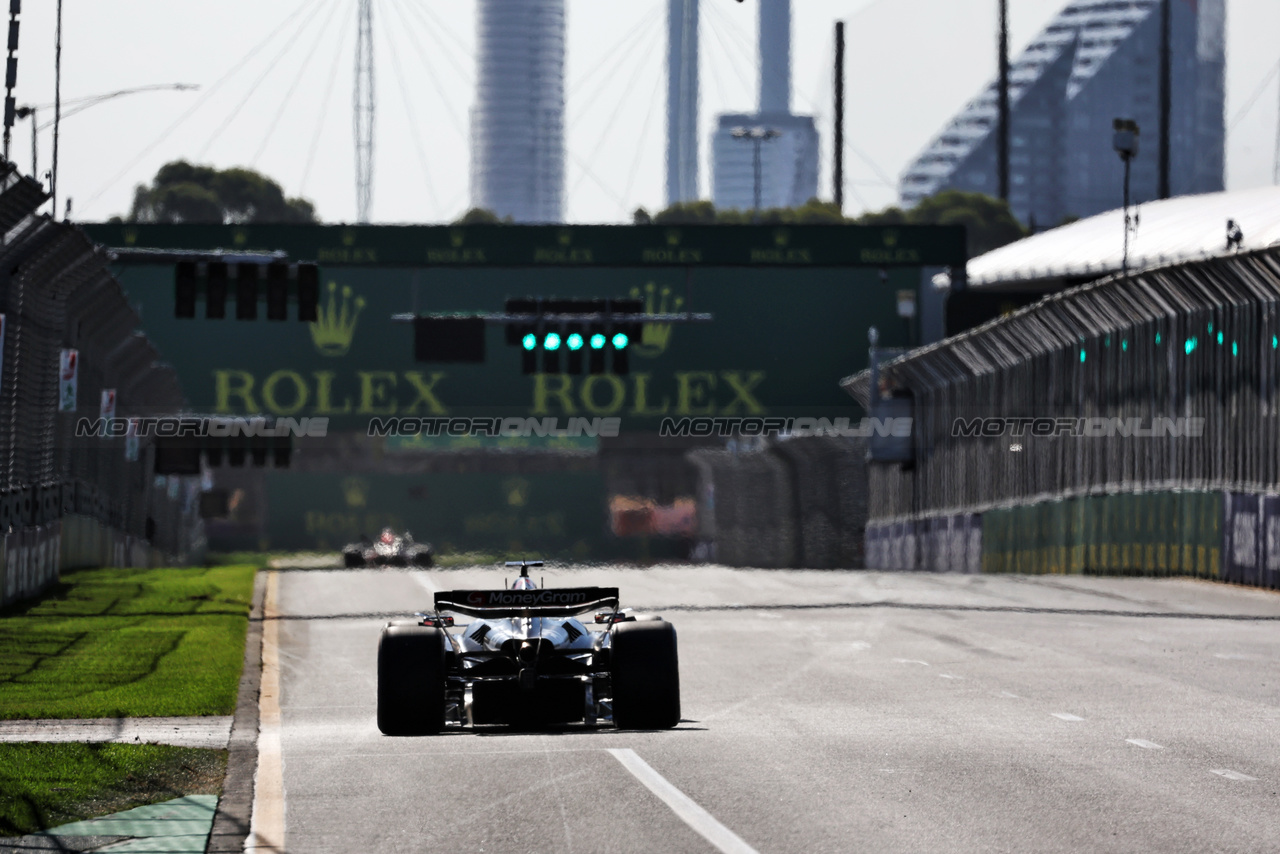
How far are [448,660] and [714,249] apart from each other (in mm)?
62676

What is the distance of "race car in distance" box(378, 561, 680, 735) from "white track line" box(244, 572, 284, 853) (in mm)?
1028

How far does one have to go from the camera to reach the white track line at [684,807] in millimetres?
9719

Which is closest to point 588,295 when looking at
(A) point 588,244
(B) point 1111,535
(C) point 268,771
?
(A) point 588,244

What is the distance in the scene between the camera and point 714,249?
75625 millimetres

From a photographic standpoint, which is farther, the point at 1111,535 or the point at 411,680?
the point at 1111,535

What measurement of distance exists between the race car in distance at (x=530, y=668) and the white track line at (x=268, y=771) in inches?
40.5

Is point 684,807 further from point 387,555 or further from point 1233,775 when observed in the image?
point 387,555

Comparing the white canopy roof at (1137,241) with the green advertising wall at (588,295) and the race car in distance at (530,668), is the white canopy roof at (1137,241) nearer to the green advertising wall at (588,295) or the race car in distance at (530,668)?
the green advertising wall at (588,295)

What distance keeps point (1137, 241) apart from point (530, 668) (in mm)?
59288

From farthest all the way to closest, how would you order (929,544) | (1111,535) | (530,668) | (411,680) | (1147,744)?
(929,544)
(1111,535)
(1147,744)
(411,680)
(530,668)

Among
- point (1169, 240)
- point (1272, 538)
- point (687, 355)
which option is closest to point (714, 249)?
point (687, 355)

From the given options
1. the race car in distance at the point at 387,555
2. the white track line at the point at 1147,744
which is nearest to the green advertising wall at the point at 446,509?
the race car in distance at the point at 387,555

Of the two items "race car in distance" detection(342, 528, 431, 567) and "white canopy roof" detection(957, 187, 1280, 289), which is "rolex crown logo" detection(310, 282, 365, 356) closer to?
"race car in distance" detection(342, 528, 431, 567)

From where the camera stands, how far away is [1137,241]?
69.0 meters
